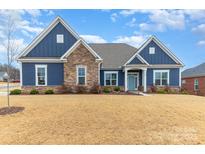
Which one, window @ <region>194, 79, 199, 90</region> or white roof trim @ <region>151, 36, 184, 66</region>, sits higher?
white roof trim @ <region>151, 36, 184, 66</region>

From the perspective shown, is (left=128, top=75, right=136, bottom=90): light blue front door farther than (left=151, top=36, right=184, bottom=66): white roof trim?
Yes

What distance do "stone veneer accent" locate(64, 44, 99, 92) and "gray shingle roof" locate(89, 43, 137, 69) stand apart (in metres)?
3.05

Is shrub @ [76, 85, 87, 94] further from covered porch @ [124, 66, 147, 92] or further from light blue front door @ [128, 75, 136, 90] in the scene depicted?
light blue front door @ [128, 75, 136, 90]

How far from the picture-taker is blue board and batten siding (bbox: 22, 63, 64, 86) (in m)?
17.2

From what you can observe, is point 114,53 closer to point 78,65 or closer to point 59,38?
point 78,65

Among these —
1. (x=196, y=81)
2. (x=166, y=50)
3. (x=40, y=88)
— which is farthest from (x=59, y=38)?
(x=196, y=81)

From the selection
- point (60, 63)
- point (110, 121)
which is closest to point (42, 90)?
point (60, 63)

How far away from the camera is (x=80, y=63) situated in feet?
54.5

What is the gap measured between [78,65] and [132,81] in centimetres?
691

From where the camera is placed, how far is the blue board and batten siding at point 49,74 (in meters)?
17.2

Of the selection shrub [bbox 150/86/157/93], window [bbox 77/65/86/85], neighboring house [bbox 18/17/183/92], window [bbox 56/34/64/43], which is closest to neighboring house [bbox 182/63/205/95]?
neighboring house [bbox 18/17/183/92]
